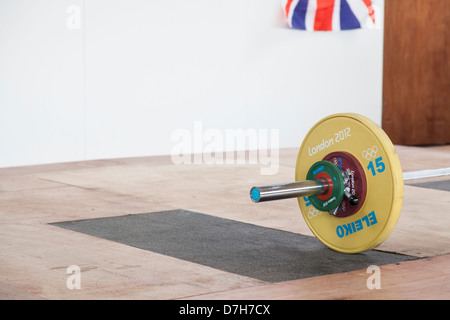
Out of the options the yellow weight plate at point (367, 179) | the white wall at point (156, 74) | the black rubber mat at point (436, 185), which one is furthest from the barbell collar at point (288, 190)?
the white wall at point (156, 74)

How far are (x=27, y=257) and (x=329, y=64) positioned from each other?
13.9ft

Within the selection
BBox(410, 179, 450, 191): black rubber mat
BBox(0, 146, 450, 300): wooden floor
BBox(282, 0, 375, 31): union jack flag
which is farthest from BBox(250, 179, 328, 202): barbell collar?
BBox(282, 0, 375, 31): union jack flag

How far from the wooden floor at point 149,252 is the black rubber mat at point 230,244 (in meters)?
0.07

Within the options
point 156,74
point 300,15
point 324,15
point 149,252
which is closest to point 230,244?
point 149,252

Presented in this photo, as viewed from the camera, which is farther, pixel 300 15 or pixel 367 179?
pixel 300 15

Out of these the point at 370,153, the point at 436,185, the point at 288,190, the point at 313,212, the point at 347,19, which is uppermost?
the point at 347,19

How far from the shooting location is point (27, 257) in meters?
2.74

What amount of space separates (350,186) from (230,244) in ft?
1.79

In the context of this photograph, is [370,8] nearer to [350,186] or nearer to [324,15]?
[324,15]

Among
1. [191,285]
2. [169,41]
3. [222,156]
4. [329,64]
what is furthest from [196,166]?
[191,285]

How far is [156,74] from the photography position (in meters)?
5.62

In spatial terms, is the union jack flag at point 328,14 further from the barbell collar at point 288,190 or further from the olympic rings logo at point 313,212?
the barbell collar at point 288,190

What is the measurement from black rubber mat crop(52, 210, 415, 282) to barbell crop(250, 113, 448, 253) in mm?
104
